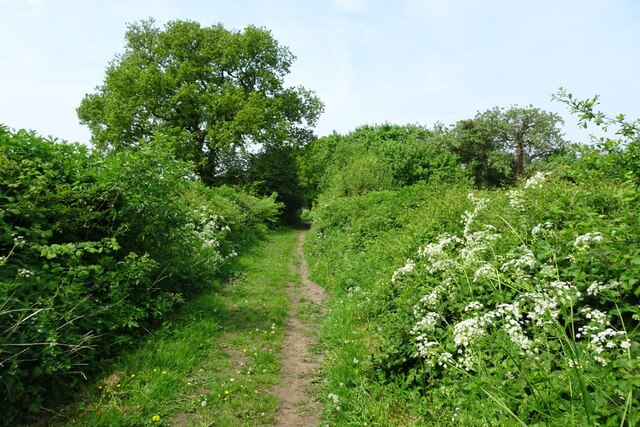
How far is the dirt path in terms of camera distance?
14.4 feet

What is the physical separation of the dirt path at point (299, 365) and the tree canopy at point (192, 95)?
22.5 meters

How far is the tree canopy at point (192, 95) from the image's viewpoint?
27.9 metres

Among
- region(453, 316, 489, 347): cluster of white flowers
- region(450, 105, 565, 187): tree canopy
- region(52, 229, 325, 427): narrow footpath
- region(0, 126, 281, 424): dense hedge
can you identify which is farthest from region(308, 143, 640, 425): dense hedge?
region(450, 105, 565, 187): tree canopy

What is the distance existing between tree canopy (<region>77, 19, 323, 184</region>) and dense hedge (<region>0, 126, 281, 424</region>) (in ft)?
76.0

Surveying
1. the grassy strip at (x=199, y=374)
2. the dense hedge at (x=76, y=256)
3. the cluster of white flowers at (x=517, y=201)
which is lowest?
the grassy strip at (x=199, y=374)

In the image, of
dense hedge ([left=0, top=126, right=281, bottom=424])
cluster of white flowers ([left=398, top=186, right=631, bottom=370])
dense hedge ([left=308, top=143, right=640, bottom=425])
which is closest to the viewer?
dense hedge ([left=308, top=143, right=640, bottom=425])

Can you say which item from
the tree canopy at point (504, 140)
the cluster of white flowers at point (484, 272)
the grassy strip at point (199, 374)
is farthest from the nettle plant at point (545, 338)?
the tree canopy at point (504, 140)

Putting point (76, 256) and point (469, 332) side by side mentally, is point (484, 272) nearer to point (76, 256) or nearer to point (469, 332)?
point (469, 332)

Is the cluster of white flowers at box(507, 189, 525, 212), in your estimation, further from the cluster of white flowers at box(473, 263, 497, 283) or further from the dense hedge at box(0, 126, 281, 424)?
the dense hedge at box(0, 126, 281, 424)

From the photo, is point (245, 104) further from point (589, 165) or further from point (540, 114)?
point (589, 165)

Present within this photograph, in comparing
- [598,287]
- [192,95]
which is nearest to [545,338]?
[598,287]

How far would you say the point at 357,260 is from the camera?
32.9 ft

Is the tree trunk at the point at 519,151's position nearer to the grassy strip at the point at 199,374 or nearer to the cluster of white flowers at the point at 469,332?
the grassy strip at the point at 199,374

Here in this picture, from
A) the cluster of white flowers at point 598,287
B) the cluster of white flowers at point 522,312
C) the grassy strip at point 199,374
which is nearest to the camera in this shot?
the cluster of white flowers at point 522,312
